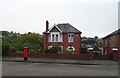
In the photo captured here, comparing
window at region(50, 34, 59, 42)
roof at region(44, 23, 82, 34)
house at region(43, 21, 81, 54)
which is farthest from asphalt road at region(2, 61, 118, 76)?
roof at region(44, 23, 82, 34)

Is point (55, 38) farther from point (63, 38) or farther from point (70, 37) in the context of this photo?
point (70, 37)

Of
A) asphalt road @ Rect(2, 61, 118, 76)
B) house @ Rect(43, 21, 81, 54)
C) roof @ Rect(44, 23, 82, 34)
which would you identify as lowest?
asphalt road @ Rect(2, 61, 118, 76)

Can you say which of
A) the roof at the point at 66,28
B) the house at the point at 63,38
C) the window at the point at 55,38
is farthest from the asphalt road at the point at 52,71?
the roof at the point at 66,28

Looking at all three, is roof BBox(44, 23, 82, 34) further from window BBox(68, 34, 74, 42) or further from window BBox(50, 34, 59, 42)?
window BBox(50, 34, 59, 42)

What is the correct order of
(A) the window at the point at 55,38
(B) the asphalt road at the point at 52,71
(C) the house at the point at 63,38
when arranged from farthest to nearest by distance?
(A) the window at the point at 55,38, (C) the house at the point at 63,38, (B) the asphalt road at the point at 52,71

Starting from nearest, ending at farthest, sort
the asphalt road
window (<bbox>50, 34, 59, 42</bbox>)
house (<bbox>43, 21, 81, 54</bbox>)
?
the asphalt road → house (<bbox>43, 21, 81, 54</bbox>) → window (<bbox>50, 34, 59, 42</bbox>)

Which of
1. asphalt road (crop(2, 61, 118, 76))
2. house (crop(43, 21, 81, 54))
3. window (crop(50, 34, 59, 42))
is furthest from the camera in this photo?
window (crop(50, 34, 59, 42))

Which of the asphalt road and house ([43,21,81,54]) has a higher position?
house ([43,21,81,54])

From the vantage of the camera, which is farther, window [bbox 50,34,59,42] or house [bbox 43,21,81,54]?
window [bbox 50,34,59,42]

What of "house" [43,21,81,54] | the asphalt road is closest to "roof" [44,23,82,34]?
"house" [43,21,81,54]

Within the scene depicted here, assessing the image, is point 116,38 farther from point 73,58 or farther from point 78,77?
point 78,77

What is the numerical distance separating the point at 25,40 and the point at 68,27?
→ 53.9ft

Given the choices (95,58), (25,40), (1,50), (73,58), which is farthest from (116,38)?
(25,40)

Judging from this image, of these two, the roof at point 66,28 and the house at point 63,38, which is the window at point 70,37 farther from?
the roof at point 66,28
